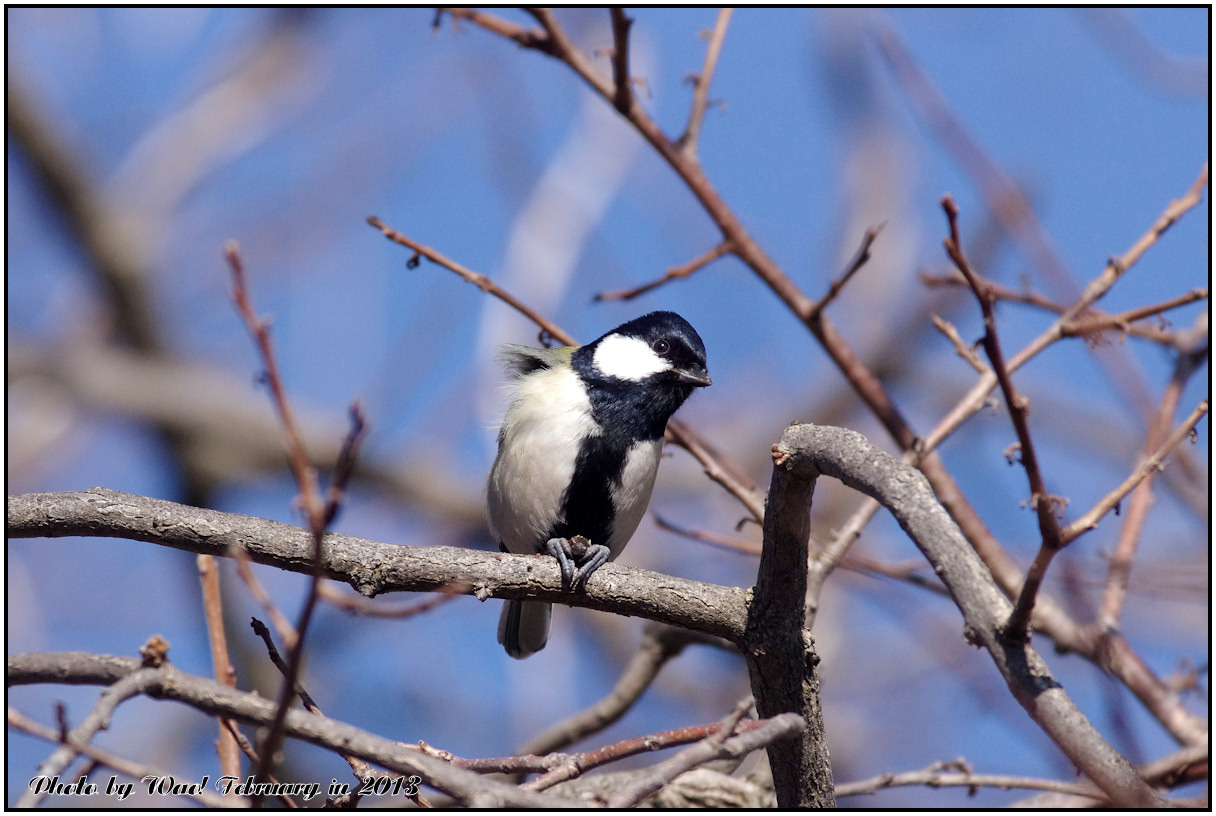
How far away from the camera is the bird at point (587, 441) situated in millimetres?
3885

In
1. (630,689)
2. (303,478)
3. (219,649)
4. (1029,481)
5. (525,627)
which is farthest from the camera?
(525,627)

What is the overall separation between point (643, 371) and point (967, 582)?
2504mm

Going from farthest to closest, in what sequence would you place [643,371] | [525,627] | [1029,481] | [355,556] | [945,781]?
[525,627]
[643,371]
[945,781]
[355,556]
[1029,481]

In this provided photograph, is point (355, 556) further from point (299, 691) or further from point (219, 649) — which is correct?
point (299, 691)

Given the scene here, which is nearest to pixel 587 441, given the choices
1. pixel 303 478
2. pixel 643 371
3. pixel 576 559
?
pixel 643 371

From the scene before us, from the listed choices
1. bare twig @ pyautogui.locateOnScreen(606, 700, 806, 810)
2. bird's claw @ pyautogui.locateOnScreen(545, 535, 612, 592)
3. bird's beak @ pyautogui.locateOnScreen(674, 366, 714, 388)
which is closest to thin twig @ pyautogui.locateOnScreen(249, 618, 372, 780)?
bare twig @ pyautogui.locateOnScreen(606, 700, 806, 810)

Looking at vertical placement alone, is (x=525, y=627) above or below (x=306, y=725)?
above

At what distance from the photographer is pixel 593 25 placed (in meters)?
8.98

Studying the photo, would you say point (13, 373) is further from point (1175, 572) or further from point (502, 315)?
point (1175, 572)

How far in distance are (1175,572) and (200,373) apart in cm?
773

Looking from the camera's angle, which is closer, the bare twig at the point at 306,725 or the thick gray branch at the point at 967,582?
the thick gray branch at the point at 967,582

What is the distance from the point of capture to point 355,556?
252cm

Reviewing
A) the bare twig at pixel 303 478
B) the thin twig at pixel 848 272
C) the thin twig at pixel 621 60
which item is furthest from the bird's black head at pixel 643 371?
the bare twig at pixel 303 478

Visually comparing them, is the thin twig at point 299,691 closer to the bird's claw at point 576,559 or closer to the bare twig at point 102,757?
the bare twig at point 102,757
